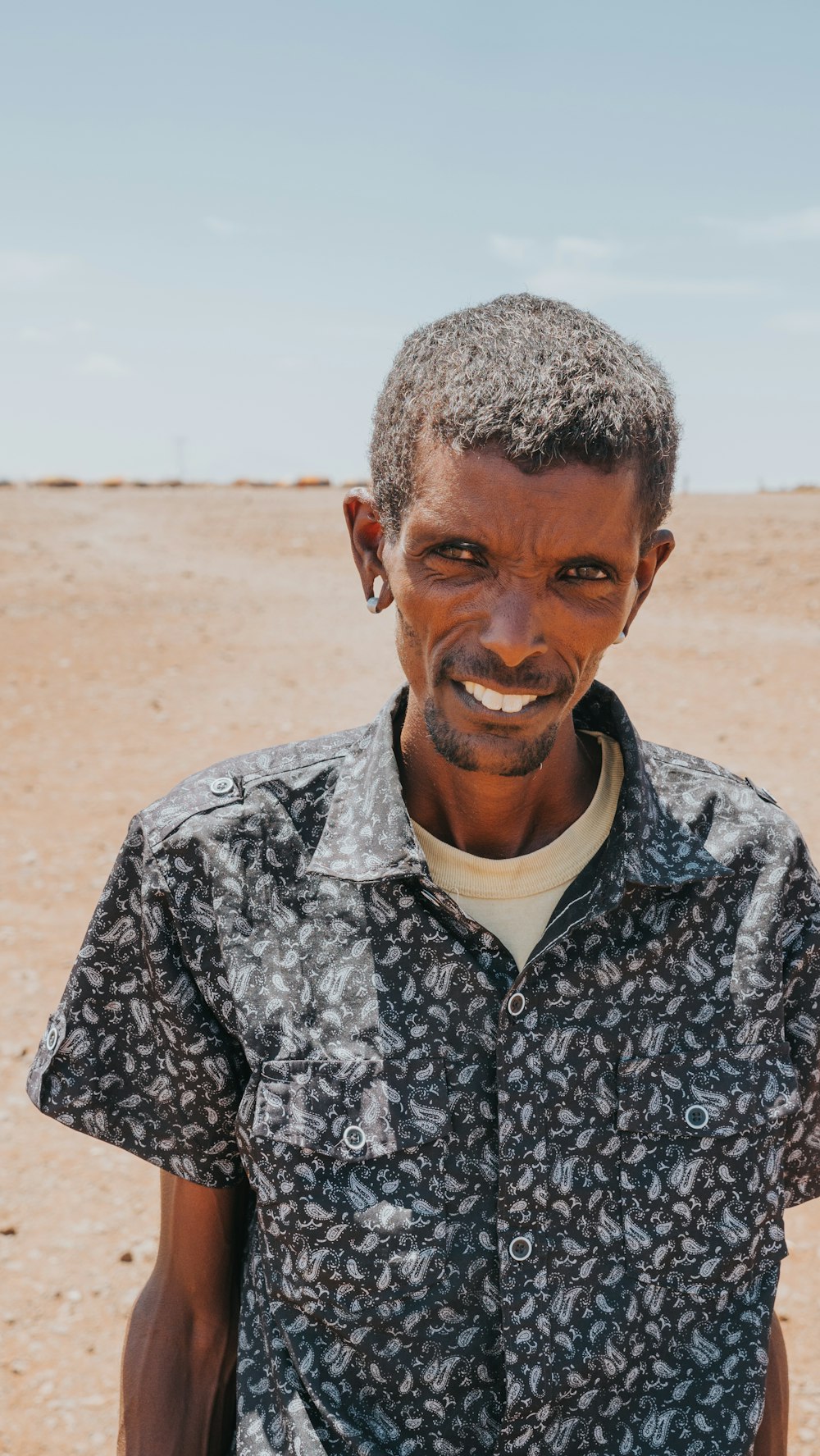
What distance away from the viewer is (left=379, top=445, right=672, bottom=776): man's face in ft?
4.76

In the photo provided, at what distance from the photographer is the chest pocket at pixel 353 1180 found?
Result: 1468 millimetres

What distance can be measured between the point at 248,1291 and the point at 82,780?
619cm

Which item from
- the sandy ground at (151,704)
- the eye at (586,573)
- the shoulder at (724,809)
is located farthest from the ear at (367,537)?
the sandy ground at (151,704)

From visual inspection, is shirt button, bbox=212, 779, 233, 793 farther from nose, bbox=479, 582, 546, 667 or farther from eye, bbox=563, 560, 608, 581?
eye, bbox=563, 560, 608, 581

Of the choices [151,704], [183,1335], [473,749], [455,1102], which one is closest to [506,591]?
[473,749]

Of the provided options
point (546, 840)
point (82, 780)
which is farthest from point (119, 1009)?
point (82, 780)

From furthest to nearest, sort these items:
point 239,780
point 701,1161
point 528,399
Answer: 1. point 239,780
2. point 701,1161
3. point 528,399

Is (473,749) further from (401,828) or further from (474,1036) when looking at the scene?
(474,1036)

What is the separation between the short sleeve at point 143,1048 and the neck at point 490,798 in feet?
1.28

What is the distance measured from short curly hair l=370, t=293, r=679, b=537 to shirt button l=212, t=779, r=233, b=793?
395mm

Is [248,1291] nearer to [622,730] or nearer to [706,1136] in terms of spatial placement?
[706,1136]

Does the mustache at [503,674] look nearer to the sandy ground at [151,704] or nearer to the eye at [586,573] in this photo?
the eye at [586,573]

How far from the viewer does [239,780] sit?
1.66 m

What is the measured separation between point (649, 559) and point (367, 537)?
14.9 inches
